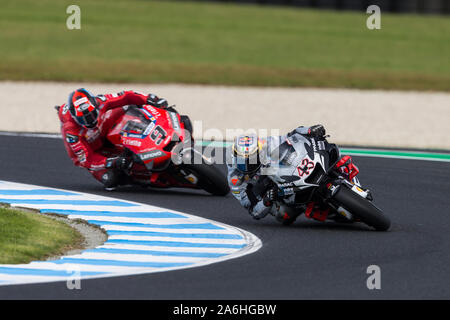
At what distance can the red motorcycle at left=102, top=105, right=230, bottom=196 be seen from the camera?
13.9 metres

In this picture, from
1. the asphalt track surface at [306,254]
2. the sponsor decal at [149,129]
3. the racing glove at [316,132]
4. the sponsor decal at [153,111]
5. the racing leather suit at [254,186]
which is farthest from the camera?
the sponsor decal at [153,111]

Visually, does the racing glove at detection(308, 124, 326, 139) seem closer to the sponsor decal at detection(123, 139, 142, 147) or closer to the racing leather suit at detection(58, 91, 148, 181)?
the sponsor decal at detection(123, 139, 142, 147)

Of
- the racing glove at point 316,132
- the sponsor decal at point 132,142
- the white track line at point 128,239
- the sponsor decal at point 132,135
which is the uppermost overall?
the racing glove at point 316,132

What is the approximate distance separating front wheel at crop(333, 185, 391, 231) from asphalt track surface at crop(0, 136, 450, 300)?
0.62 ft

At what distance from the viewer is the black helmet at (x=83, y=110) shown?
14133mm

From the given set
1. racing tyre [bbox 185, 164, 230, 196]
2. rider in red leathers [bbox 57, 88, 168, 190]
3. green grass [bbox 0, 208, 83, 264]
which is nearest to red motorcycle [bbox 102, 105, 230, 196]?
racing tyre [bbox 185, 164, 230, 196]

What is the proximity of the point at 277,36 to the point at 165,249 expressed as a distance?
31.1 metres

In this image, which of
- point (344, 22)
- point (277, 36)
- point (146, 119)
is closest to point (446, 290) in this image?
point (146, 119)

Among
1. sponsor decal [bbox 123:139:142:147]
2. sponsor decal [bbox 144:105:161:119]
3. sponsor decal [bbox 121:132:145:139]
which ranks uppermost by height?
sponsor decal [bbox 144:105:161:119]

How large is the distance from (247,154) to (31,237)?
2653 millimetres

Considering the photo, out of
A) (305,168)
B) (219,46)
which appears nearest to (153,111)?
(305,168)

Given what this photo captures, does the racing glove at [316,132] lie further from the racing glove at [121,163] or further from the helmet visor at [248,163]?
the racing glove at [121,163]

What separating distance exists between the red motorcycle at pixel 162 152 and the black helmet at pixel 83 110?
0.40 m

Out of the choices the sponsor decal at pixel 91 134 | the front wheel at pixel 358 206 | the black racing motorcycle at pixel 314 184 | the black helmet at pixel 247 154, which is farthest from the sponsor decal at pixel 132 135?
the front wheel at pixel 358 206
